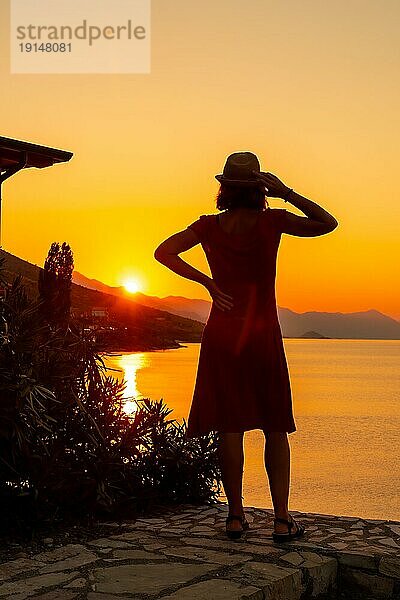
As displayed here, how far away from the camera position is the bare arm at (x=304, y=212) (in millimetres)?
4434

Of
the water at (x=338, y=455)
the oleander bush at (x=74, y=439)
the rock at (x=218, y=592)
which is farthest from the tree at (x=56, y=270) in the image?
the rock at (x=218, y=592)

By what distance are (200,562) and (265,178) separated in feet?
6.39

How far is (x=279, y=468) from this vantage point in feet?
15.3

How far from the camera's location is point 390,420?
158 feet

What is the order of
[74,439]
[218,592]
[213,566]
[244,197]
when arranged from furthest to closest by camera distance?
[74,439], [244,197], [213,566], [218,592]

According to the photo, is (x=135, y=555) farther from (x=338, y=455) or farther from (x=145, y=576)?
(x=338, y=455)

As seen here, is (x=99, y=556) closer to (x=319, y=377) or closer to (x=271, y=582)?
(x=271, y=582)

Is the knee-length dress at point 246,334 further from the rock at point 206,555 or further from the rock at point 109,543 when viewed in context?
the rock at point 109,543

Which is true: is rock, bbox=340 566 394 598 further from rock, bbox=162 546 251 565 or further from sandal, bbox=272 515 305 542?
rock, bbox=162 546 251 565

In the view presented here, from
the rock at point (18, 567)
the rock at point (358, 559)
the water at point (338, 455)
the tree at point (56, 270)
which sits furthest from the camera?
the tree at point (56, 270)

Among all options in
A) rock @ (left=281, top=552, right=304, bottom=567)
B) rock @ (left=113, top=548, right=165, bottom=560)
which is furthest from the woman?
rock @ (left=113, top=548, right=165, bottom=560)

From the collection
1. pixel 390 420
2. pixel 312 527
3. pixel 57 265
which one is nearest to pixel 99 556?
pixel 312 527

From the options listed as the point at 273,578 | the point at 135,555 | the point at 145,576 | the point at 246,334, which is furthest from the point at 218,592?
the point at 246,334

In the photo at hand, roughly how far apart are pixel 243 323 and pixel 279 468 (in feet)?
2.62
